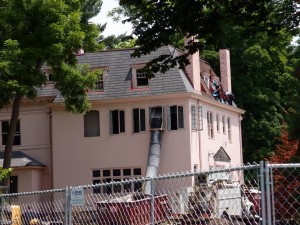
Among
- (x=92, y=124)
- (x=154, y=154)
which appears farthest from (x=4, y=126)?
(x=154, y=154)

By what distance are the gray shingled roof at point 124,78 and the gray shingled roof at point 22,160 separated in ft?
12.7

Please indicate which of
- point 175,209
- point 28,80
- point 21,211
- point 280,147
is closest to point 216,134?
point 280,147

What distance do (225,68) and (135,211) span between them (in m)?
35.9

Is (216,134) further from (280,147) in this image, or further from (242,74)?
(242,74)

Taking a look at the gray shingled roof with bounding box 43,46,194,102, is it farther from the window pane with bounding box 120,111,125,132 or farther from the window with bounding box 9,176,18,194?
the window with bounding box 9,176,18,194

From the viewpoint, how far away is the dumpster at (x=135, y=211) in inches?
403

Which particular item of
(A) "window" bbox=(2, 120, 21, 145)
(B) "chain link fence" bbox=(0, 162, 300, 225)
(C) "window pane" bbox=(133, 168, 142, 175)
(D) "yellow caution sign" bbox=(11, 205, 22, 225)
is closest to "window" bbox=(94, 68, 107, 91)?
(C) "window pane" bbox=(133, 168, 142, 175)

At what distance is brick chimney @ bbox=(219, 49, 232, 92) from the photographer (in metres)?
46.8

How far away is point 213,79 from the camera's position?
1813 inches

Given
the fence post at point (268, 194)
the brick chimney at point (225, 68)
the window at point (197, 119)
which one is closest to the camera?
the fence post at point (268, 194)

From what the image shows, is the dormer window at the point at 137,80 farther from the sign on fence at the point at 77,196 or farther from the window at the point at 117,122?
the sign on fence at the point at 77,196

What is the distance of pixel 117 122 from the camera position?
40.0 metres

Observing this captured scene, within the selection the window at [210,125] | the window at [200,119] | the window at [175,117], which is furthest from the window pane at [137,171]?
the window at [210,125]

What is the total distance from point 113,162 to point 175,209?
2991 centimetres
